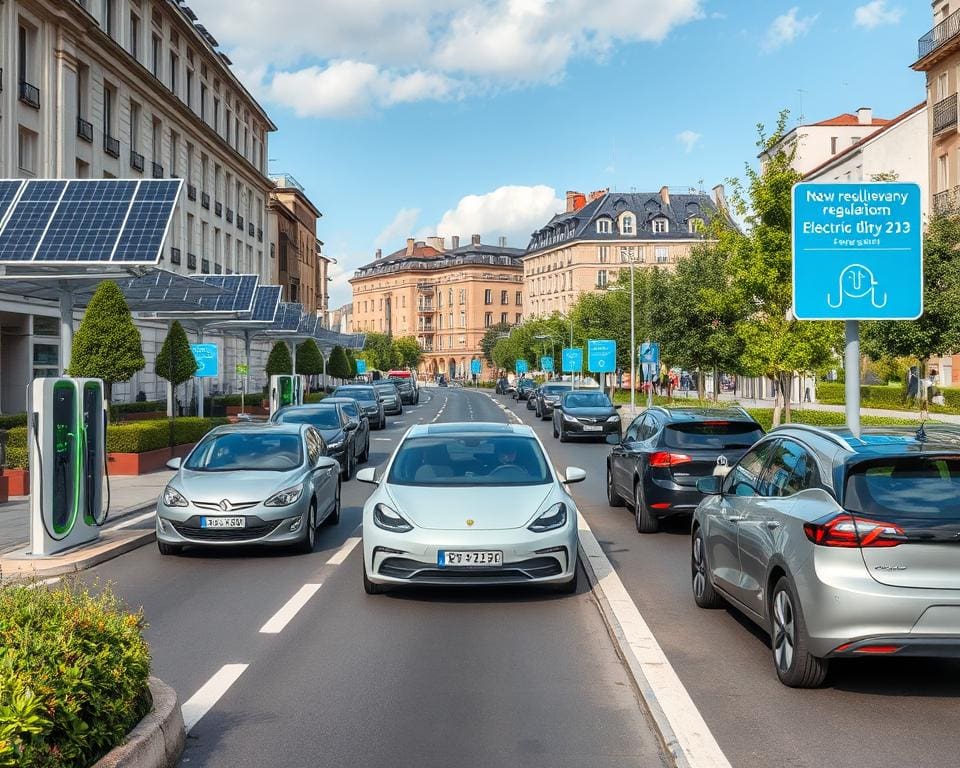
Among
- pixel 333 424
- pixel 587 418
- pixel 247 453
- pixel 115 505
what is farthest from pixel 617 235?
pixel 247 453

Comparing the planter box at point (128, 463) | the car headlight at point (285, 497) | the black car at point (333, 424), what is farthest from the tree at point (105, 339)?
the car headlight at point (285, 497)

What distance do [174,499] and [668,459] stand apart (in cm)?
547

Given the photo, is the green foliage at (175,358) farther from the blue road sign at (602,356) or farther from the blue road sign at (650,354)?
the blue road sign at (602,356)

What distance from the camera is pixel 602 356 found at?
59250 millimetres

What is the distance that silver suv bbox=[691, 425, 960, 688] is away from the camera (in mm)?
5559

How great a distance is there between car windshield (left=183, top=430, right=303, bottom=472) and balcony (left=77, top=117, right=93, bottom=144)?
28.1 m

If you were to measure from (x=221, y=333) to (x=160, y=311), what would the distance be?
1460cm

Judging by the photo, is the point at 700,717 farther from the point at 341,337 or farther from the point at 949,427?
the point at 341,337

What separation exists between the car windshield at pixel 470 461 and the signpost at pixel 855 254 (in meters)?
3.96

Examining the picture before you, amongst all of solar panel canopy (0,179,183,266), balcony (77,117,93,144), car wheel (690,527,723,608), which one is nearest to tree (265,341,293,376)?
balcony (77,117,93,144)

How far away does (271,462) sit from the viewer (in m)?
12.2

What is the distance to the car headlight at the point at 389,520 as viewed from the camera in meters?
8.42

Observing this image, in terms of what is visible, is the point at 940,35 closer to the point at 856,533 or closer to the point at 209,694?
the point at 856,533

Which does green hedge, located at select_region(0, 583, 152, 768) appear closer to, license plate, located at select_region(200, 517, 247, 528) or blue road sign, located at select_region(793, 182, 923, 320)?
license plate, located at select_region(200, 517, 247, 528)
